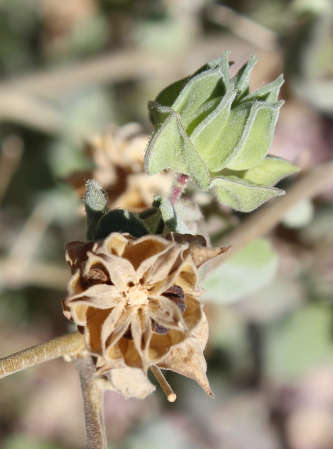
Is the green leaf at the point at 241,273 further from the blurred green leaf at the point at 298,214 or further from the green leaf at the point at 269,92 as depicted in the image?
the green leaf at the point at 269,92

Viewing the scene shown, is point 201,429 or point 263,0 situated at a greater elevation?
point 263,0

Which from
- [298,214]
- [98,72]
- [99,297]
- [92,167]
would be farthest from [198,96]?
[98,72]

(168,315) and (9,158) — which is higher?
(168,315)

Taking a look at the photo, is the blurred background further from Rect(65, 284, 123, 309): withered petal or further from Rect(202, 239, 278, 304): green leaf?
Rect(65, 284, 123, 309): withered petal

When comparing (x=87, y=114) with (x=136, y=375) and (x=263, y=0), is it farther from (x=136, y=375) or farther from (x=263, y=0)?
(x=136, y=375)

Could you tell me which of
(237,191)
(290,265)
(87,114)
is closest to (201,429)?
(290,265)

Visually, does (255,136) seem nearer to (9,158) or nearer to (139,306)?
(139,306)

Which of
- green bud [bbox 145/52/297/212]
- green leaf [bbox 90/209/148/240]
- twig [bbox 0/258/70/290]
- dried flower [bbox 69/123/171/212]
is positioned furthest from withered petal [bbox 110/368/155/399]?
twig [bbox 0/258/70/290]
